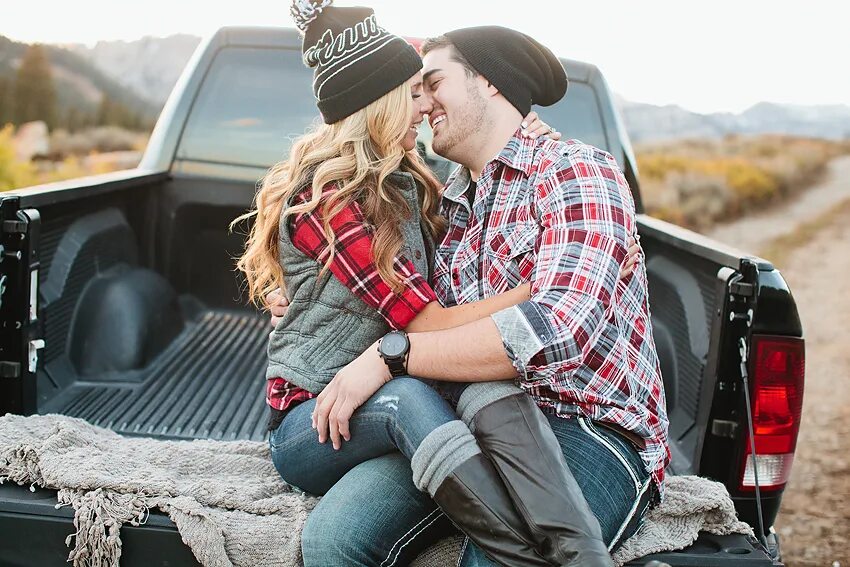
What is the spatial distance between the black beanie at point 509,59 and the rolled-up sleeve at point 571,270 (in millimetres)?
343

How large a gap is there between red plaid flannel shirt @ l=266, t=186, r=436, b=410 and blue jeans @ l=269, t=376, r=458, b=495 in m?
0.19

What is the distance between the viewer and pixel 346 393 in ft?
6.81

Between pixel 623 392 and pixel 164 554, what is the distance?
1.11 m

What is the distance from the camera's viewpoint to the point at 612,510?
198 cm

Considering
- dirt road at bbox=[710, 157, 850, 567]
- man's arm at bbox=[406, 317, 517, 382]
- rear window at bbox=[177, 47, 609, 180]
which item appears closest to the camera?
man's arm at bbox=[406, 317, 517, 382]

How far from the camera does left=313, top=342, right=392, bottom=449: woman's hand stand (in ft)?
6.79

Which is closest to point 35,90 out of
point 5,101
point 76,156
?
point 5,101

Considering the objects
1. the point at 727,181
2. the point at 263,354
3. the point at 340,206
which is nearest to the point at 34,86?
the point at 727,181

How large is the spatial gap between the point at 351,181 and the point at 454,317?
0.43 metres

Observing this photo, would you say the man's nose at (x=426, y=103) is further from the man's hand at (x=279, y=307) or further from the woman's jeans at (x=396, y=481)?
the woman's jeans at (x=396, y=481)

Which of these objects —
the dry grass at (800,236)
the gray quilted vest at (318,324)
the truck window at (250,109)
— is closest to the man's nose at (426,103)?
the gray quilted vest at (318,324)

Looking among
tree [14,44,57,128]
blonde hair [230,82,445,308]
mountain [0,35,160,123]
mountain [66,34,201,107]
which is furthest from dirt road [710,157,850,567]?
mountain [66,34,201,107]

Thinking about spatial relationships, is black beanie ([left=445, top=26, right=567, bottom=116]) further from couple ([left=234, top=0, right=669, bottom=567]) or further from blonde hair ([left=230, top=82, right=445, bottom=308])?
blonde hair ([left=230, top=82, right=445, bottom=308])

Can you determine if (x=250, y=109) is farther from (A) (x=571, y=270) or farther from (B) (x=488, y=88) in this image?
(A) (x=571, y=270)
